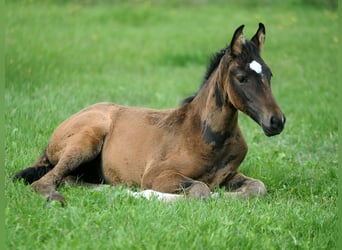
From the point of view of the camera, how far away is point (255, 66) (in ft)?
20.2

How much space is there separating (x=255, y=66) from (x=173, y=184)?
4.58 ft

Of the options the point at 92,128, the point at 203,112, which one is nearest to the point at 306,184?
the point at 203,112

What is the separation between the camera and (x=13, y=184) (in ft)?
20.3

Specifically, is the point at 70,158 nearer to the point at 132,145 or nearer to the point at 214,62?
the point at 132,145

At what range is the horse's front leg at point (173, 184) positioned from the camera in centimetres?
617

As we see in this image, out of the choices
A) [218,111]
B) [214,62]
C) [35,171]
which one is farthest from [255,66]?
[35,171]

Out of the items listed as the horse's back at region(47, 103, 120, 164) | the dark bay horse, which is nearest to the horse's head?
the dark bay horse

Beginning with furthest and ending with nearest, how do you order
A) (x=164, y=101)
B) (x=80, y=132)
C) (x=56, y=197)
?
1. (x=164, y=101)
2. (x=80, y=132)
3. (x=56, y=197)

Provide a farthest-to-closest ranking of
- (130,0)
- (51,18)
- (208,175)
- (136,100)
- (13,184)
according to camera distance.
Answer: (130,0) → (51,18) → (136,100) → (208,175) → (13,184)

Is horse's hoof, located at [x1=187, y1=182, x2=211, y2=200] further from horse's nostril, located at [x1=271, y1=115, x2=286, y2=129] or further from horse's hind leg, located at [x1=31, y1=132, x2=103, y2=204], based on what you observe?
horse's hind leg, located at [x1=31, y1=132, x2=103, y2=204]

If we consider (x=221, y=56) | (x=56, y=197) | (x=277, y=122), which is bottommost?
(x=56, y=197)

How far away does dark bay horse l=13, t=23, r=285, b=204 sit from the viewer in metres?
6.20

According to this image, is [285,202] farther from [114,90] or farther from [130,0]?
[130,0]

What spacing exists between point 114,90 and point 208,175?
16.5 feet
